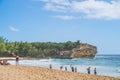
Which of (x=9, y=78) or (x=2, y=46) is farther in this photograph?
(x=2, y=46)

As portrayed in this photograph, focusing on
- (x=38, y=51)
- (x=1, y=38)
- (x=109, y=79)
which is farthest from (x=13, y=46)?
(x=109, y=79)

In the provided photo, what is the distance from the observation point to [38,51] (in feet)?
636

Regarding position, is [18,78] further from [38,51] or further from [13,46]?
[38,51]

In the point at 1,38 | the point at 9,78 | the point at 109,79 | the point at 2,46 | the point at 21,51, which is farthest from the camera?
the point at 21,51

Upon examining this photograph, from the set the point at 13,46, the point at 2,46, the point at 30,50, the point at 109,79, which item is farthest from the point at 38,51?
the point at 109,79

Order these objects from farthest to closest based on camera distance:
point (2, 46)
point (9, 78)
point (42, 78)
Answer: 1. point (2, 46)
2. point (42, 78)
3. point (9, 78)

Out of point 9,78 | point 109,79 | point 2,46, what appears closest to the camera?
point 9,78

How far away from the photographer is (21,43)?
184 m

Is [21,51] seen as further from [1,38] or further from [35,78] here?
[35,78]

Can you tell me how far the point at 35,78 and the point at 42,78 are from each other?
0.69 meters

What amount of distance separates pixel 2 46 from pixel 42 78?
12546 cm

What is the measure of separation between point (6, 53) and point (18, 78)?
135606 millimetres

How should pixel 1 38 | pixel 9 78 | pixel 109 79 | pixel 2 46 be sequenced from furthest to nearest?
pixel 1 38, pixel 2 46, pixel 109 79, pixel 9 78

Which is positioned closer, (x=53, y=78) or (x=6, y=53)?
(x=53, y=78)
